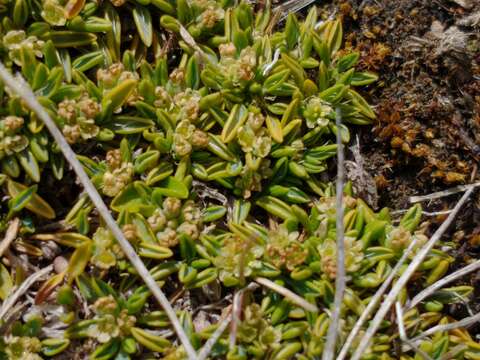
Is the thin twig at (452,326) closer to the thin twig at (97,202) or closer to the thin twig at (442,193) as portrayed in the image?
the thin twig at (442,193)

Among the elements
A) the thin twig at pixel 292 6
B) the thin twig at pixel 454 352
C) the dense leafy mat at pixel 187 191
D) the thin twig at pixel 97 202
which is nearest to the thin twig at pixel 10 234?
the dense leafy mat at pixel 187 191

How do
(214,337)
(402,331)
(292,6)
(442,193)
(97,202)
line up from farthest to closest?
(292,6) → (442,193) → (402,331) → (214,337) → (97,202)

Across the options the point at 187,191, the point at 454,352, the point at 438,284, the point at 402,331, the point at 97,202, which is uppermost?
the point at 97,202

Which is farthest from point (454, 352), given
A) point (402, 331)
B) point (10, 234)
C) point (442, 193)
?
point (10, 234)

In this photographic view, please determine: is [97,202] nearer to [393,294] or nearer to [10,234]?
[10,234]

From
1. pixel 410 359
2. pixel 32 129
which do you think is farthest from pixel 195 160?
pixel 410 359

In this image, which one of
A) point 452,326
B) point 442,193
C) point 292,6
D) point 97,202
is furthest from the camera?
point 292,6

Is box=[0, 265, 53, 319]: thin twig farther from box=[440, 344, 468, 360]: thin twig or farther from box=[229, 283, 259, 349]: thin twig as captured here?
box=[440, 344, 468, 360]: thin twig

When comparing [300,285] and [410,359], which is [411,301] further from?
[300,285]
